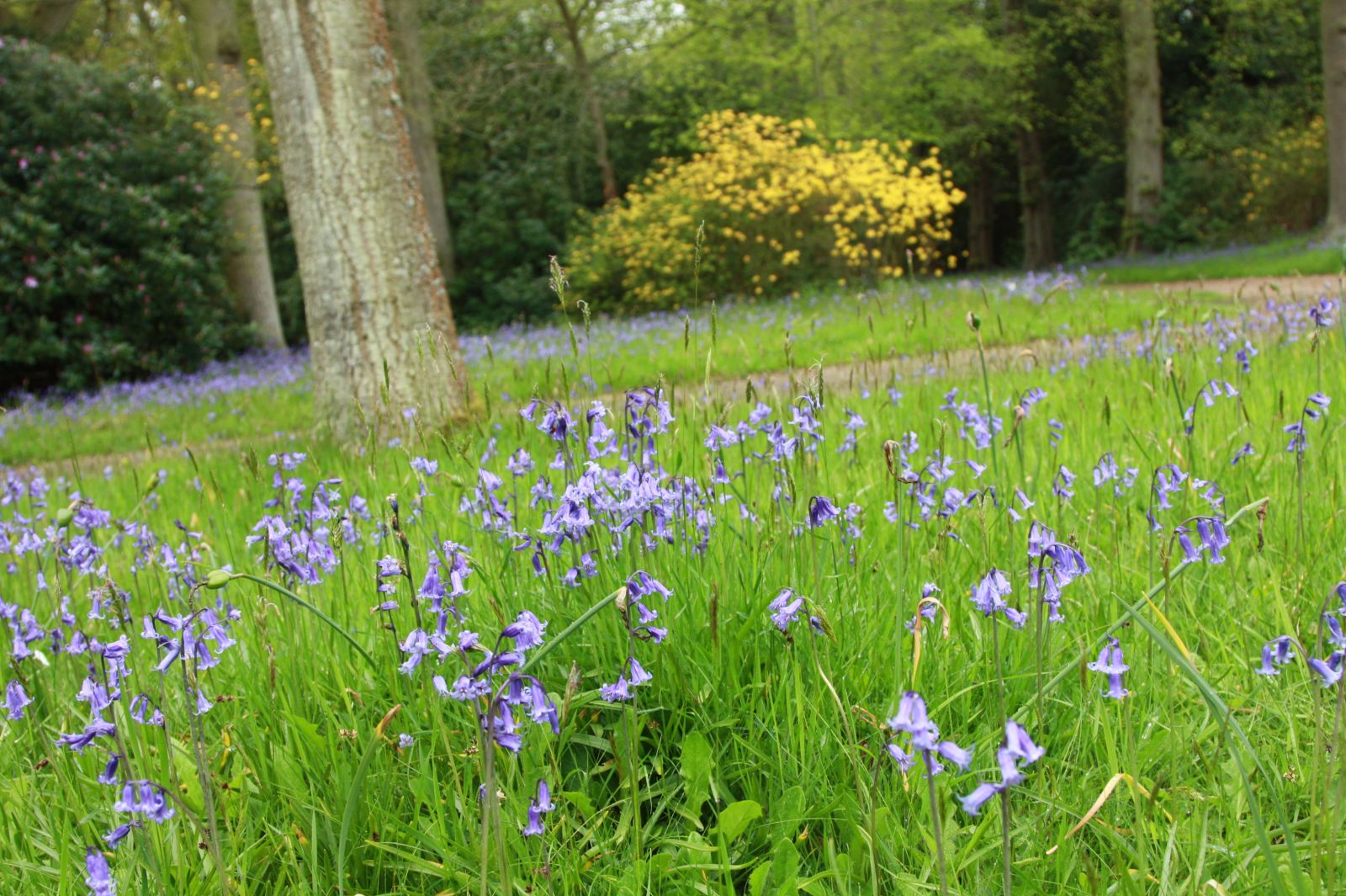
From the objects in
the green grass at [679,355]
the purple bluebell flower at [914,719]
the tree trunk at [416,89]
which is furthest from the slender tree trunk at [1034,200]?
the purple bluebell flower at [914,719]

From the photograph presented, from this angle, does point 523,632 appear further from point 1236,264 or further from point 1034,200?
point 1034,200

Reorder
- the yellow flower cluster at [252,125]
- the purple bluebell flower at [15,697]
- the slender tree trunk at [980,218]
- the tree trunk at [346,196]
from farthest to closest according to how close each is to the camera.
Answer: the slender tree trunk at [980,218], the yellow flower cluster at [252,125], the tree trunk at [346,196], the purple bluebell flower at [15,697]

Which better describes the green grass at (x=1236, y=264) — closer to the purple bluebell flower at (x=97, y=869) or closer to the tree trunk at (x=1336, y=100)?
the tree trunk at (x=1336, y=100)

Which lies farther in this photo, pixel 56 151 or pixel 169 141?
pixel 169 141

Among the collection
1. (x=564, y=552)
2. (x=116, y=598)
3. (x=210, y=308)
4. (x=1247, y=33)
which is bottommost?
(x=564, y=552)

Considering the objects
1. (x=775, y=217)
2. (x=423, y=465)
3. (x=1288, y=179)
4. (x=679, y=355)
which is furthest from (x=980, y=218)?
(x=423, y=465)

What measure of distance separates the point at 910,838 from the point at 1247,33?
27181 millimetres

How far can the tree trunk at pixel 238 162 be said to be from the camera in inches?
597

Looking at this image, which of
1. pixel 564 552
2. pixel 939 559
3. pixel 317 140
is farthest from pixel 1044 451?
pixel 317 140

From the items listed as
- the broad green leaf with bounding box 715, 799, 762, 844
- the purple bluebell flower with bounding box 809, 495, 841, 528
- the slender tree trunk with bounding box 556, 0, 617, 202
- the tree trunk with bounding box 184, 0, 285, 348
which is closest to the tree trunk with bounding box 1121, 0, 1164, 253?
the slender tree trunk with bounding box 556, 0, 617, 202

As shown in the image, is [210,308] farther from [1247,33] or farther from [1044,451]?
[1247,33]

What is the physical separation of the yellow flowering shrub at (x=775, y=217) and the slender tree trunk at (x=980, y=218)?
41.9ft

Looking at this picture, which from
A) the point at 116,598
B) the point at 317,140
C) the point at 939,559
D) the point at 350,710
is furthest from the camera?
the point at 317,140

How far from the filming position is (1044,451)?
143 inches
